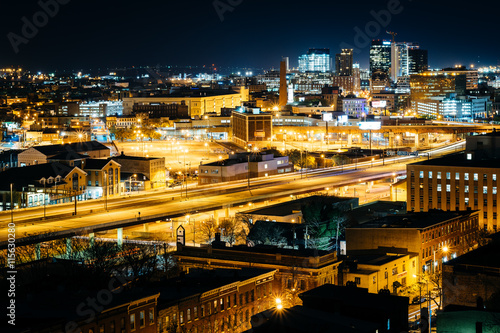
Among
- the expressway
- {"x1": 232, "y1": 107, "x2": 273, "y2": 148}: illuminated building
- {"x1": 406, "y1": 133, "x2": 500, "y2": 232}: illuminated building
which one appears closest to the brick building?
{"x1": 406, "y1": 133, "x2": 500, "y2": 232}: illuminated building

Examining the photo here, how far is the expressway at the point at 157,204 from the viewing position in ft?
101

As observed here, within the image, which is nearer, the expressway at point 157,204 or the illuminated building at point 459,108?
the expressway at point 157,204

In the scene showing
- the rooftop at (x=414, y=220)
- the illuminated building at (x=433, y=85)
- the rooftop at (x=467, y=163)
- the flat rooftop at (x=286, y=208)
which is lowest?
the flat rooftop at (x=286, y=208)

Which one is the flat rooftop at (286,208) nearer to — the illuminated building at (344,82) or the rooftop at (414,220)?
the rooftop at (414,220)

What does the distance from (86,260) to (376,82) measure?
156 m

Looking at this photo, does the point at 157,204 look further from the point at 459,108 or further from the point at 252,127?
the point at 459,108

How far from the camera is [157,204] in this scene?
36531 millimetres

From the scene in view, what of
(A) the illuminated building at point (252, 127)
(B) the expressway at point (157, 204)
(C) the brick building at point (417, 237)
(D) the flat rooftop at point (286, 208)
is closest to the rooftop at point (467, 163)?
(D) the flat rooftop at point (286, 208)

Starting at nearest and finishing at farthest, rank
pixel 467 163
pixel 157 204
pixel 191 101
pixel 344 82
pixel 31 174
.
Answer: pixel 157 204, pixel 467 163, pixel 31 174, pixel 191 101, pixel 344 82

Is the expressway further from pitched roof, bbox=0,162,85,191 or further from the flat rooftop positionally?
pitched roof, bbox=0,162,85,191

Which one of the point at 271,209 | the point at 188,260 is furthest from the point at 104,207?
the point at 188,260

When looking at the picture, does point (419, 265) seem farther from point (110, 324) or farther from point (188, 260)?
point (110, 324)

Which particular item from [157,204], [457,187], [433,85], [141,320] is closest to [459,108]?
[433,85]

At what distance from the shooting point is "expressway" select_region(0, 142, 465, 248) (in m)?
30.8
